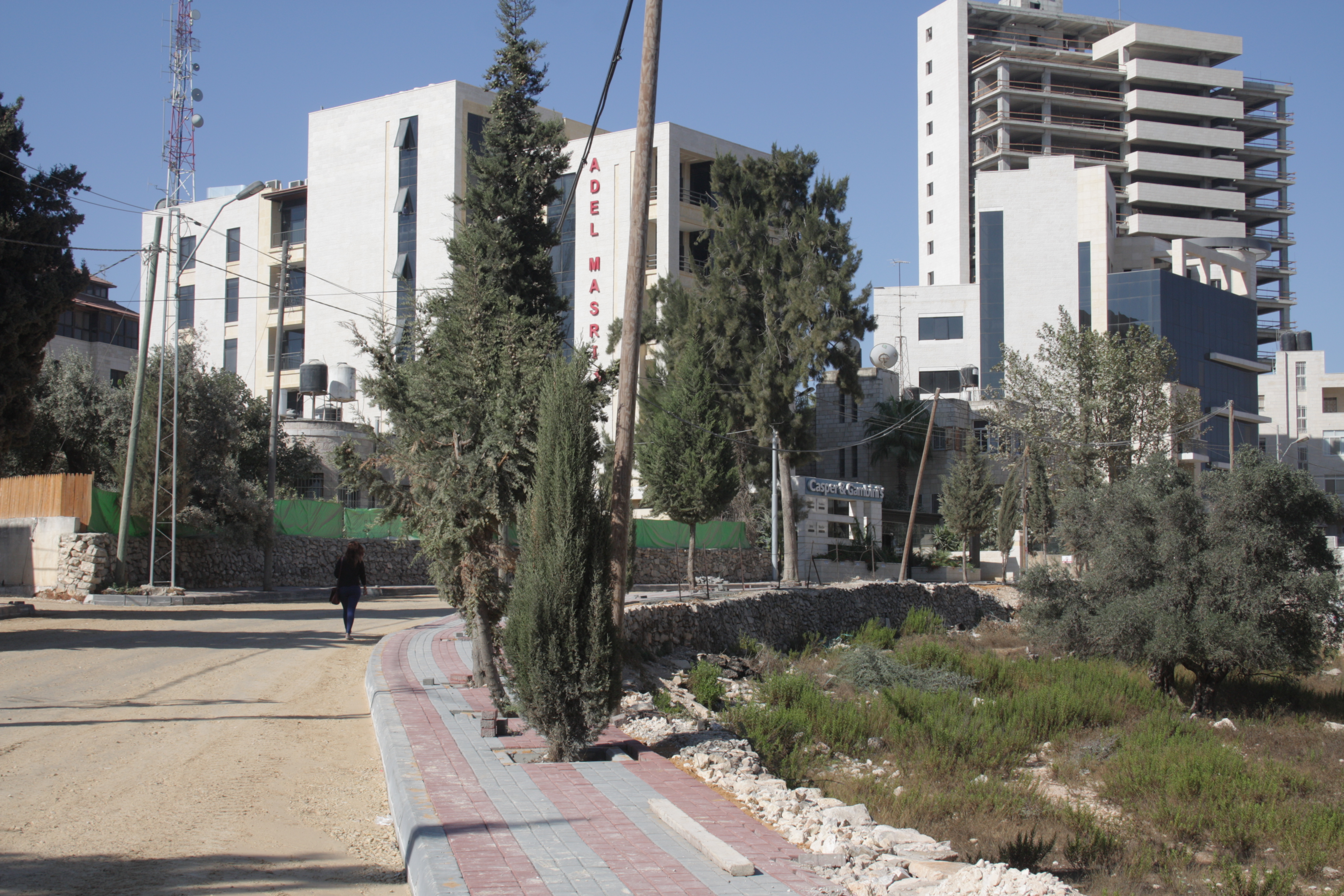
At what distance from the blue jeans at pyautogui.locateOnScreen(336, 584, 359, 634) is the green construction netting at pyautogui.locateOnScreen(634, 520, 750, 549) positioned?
22.2 m

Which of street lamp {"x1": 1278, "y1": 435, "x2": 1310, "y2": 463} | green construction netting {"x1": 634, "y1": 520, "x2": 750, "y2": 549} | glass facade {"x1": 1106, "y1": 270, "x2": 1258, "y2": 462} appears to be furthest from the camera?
glass facade {"x1": 1106, "y1": 270, "x2": 1258, "y2": 462}

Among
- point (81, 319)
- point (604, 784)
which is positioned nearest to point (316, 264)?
point (81, 319)

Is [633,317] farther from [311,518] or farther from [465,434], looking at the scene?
[311,518]

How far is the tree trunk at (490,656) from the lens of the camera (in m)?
10.2

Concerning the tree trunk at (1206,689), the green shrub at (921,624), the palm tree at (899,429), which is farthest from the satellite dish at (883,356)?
the tree trunk at (1206,689)

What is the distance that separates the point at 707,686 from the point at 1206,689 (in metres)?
10.6

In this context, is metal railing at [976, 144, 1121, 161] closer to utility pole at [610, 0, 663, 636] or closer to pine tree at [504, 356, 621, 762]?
utility pole at [610, 0, 663, 636]

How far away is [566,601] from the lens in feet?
27.5

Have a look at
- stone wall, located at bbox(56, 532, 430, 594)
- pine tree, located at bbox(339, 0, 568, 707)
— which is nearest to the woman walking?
stone wall, located at bbox(56, 532, 430, 594)

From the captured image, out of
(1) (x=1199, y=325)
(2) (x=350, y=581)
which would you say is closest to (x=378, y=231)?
(2) (x=350, y=581)

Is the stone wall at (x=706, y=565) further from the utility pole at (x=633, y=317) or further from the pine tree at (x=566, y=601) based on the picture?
the pine tree at (x=566, y=601)

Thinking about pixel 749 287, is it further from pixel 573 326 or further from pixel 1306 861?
pixel 1306 861

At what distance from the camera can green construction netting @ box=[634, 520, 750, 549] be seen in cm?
4162

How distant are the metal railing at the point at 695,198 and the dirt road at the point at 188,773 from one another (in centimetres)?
3809
